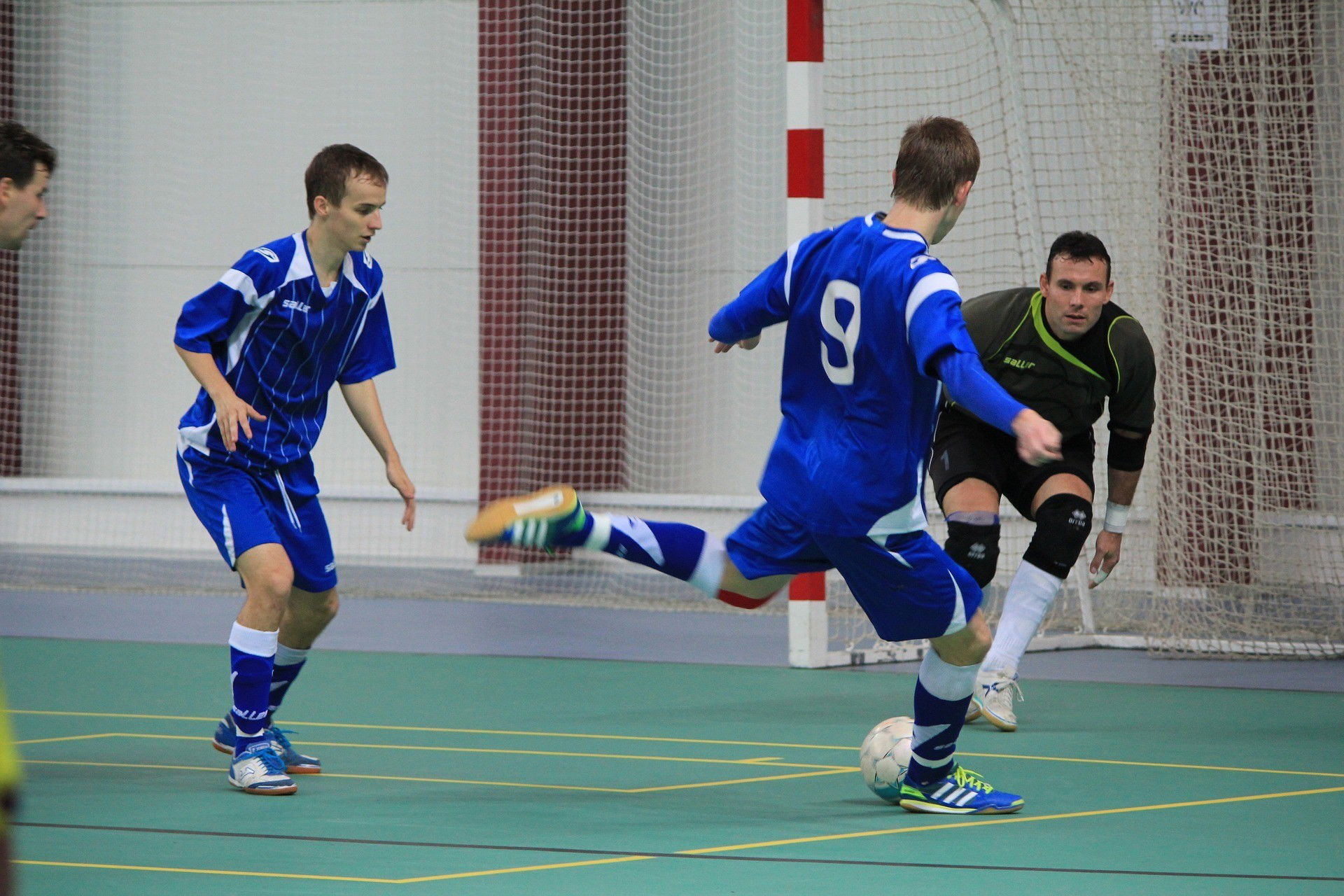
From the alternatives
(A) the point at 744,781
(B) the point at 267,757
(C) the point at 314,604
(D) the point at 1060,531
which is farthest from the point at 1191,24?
(B) the point at 267,757

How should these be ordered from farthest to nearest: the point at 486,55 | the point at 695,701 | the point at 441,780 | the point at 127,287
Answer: the point at 127,287
the point at 486,55
the point at 695,701
the point at 441,780

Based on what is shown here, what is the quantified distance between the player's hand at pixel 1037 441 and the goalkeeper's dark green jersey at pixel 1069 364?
226 cm

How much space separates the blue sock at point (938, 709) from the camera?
4320 mm

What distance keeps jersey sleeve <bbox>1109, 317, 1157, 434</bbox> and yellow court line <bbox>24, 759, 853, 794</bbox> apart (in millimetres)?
1535

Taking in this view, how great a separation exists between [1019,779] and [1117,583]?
455cm

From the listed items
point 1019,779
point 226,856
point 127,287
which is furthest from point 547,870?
point 127,287

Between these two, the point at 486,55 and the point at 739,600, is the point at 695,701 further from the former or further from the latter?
the point at 486,55

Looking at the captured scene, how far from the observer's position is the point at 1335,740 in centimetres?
564

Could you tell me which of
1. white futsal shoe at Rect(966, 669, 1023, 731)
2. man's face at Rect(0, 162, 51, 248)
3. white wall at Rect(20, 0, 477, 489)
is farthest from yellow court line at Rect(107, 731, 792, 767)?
white wall at Rect(20, 0, 477, 489)

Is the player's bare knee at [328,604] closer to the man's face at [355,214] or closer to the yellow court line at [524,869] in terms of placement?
the man's face at [355,214]

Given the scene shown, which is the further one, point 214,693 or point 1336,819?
point 214,693

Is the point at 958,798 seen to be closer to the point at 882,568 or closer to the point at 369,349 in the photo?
the point at 882,568

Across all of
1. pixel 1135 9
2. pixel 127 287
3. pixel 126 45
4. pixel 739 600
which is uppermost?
pixel 126 45

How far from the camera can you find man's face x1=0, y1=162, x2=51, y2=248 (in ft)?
11.9
